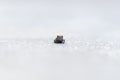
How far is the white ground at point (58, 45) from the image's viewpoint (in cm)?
595

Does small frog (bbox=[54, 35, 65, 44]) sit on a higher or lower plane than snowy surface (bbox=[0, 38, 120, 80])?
higher

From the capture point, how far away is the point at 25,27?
307 inches

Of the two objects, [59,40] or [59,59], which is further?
[59,40]

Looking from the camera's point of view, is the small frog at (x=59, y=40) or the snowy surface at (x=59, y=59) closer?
the snowy surface at (x=59, y=59)

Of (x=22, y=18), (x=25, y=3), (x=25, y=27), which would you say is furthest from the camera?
(x=25, y=3)

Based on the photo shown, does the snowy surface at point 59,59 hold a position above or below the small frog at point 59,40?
below

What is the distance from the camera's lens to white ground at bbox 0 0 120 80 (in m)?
5.95

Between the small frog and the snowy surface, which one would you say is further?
the small frog

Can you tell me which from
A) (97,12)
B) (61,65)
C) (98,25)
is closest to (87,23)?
(98,25)

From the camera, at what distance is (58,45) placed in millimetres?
7023

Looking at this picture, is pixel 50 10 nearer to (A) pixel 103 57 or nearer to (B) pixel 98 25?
(B) pixel 98 25

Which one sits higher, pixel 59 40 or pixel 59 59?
pixel 59 40

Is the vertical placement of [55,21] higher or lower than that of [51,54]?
higher

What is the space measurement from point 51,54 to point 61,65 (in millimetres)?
448
